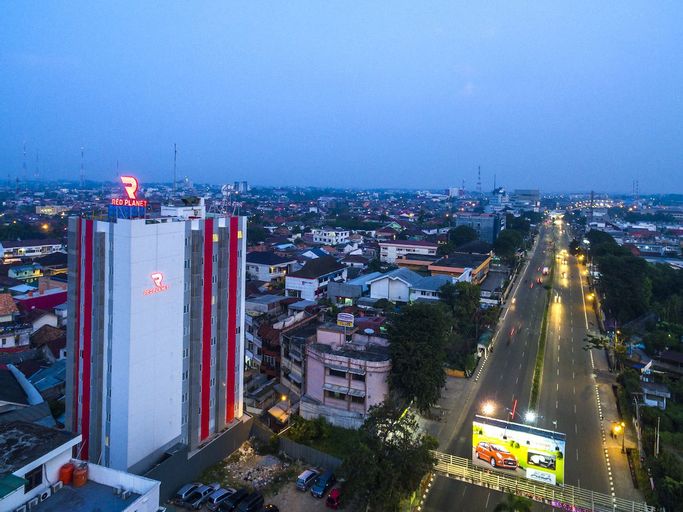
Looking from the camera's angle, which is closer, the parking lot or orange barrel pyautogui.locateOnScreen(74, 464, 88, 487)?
orange barrel pyautogui.locateOnScreen(74, 464, 88, 487)

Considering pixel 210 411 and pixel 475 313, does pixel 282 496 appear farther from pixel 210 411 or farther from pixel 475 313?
pixel 475 313

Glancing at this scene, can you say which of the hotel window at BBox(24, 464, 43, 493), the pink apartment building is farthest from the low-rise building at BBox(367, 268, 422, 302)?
the hotel window at BBox(24, 464, 43, 493)

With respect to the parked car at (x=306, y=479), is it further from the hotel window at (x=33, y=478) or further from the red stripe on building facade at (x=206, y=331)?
the hotel window at (x=33, y=478)

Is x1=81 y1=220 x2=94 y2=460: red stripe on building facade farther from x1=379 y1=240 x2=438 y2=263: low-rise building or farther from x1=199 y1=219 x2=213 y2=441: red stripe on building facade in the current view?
x1=379 y1=240 x2=438 y2=263: low-rise building

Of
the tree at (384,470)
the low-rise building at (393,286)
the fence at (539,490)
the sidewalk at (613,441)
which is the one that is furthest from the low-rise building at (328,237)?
the tree at (384,470)

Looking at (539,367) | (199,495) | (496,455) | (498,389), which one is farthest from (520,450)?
(539,367)

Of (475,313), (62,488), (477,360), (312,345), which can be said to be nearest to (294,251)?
(475,313)
